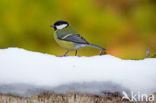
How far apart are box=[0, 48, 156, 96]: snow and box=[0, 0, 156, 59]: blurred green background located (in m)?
0.36

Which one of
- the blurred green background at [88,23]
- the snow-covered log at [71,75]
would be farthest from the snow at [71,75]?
the blurred green background at [88,23]

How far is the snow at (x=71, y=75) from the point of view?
1.40 metres

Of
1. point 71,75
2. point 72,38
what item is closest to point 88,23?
point 72,38

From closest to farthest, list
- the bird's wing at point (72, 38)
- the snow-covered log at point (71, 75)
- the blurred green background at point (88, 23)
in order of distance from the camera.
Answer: the snow-covered log at point (71, 75), the bird's wing at point (72, 38), the blurred green background at point (88, 23)

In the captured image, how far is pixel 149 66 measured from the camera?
4.75 feet

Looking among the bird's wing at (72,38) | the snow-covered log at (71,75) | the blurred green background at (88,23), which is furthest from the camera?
the blurred green background at (88,23)

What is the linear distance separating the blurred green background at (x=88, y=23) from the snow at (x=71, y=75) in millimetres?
356

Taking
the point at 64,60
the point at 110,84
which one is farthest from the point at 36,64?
Answer: the point at 110,84

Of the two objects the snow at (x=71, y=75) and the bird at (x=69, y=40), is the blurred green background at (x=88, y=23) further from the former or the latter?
the snow at (x=71, y=75)

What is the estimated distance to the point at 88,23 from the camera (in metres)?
2.04

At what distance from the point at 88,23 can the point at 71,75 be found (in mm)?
665

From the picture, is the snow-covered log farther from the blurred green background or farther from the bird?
the blurred green background

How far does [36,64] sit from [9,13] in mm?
624

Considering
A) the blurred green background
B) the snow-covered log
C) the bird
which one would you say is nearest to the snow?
the snow-covered log
